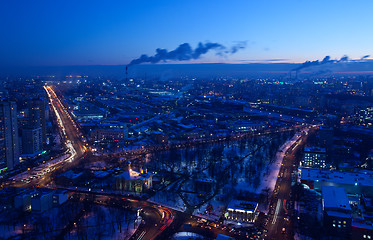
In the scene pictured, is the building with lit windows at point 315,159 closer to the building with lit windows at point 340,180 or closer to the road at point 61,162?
the building with lit windows at point 340,180

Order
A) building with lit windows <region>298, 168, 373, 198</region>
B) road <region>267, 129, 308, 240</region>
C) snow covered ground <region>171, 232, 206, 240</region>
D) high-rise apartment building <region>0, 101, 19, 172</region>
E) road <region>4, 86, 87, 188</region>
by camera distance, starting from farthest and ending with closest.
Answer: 1. high-rise apartment building <region>0, 101, 19, 172</region>
2. road <region>4, 86, 87, 188</region>
3. building with lit windows <region>298, 168, 373, 198</region>
4. road <region>267, 129, 308, 240</region>
5. snow covered ground <region>171, 232, 206, 240</region>

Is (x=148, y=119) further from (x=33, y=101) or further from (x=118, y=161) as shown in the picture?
(x=118, y=161)

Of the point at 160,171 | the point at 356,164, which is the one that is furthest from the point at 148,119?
the point at 356,164

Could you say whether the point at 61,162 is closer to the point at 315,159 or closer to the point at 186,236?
the point at 186,236

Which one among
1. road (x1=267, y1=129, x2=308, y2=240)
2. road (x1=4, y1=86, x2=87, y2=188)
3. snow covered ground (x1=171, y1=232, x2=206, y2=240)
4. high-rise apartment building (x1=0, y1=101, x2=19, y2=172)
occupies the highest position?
high-rise apartment building (x1=0, y1=101, x2=19, y2=172)

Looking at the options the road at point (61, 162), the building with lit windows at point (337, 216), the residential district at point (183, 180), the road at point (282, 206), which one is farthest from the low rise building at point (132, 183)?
the building with lit windows at point (337, 216)

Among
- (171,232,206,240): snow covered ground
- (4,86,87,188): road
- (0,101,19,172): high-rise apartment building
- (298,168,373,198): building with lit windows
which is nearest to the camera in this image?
(171,232,206,240): snow covered ground

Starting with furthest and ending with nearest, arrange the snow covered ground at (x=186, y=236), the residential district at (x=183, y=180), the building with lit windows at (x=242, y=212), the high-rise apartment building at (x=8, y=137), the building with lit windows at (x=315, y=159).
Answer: the building with lit windows at (x=315, y=159)
the high-rise apartment building at (x=8, y=137)
the building with lit windows at (x=242, y=212)
the residential district at (x=183, y=180)
the snow covered ground at (x=186, y=236)

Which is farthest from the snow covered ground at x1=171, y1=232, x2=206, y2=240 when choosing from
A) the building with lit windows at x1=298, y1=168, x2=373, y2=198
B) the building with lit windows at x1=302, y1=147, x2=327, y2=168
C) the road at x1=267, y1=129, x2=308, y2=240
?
the building with lit windows at x1=302, y1=147, x2=327, y2=168

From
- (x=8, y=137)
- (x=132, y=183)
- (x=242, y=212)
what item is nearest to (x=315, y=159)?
(x=242, y=212)

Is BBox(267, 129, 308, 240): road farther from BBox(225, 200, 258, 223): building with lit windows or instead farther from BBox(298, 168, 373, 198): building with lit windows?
BBox(298, 168, 373, 198): building with lit windows

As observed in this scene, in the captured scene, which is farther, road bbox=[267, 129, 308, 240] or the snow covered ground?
road bbox=[267, 129, 308, 240]

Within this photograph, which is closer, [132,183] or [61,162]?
[132,183]
